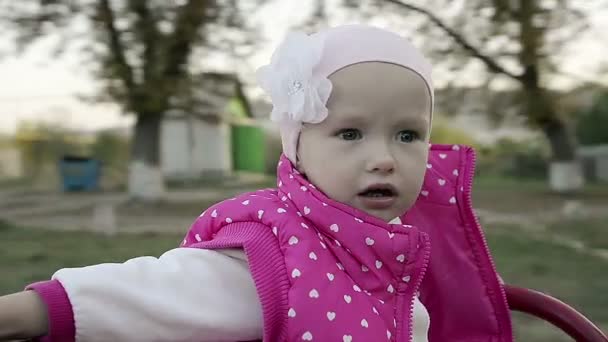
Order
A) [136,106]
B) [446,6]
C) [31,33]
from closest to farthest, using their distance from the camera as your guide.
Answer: [446,6], [31,33], [136,106]

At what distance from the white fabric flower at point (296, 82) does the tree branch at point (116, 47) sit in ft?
31.0

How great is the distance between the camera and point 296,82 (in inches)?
46.6

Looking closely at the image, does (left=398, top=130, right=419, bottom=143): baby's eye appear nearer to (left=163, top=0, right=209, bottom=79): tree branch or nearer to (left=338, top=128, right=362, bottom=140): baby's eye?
(left=338, top=128, right=362, bottom=140): baby's eye

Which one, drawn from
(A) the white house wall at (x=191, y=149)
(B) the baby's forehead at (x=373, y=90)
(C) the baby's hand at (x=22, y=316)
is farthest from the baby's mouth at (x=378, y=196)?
(A) the white house wall at (x=191, y=149)

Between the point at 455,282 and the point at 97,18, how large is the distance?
9.45 metres

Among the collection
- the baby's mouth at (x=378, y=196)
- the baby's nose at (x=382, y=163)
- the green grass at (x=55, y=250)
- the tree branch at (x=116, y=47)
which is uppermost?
the baby's nose at (x=382, y=163)

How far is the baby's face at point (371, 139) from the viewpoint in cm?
114

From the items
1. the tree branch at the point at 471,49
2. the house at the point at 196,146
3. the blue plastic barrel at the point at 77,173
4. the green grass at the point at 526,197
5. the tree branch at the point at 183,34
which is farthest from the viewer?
the house at the point at 196,146

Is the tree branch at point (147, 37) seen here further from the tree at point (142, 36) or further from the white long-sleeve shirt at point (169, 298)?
the white long-sleeve shirt at point (169, 298)

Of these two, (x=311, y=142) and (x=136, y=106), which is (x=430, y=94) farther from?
(x=136, y=106)

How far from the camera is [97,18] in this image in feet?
33.5

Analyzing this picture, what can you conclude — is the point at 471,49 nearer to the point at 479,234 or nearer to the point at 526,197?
the point at 526,197

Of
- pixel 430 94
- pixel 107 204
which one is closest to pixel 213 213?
pixel 430 94

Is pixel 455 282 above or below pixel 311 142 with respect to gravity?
below
